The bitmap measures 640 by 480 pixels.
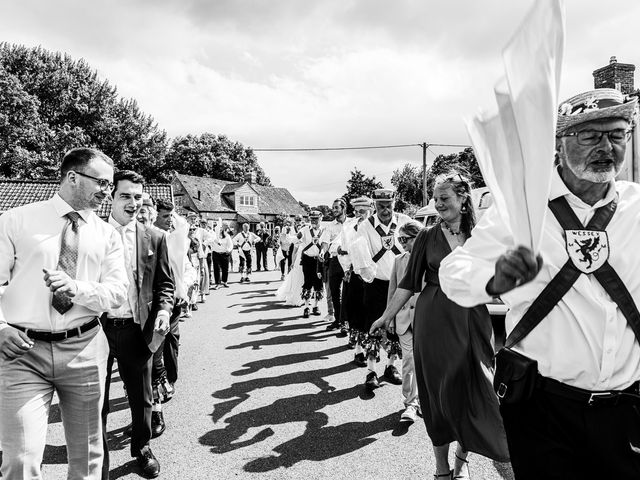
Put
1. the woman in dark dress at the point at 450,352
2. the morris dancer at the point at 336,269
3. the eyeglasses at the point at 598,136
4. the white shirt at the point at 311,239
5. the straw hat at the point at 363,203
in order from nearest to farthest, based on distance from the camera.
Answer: the eyeglasses at the point at 598,136 < the woman in dark dress at the point at 450,352 < the straw hat at the point at 363,203 < the morris dancer at the point at 336,269 < the white shirt at the point at 311,239

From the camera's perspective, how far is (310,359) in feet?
21.4

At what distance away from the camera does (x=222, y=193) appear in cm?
5403

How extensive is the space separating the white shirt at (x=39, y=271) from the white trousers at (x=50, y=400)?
0.51 feet

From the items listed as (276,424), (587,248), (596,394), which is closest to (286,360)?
(276,424)

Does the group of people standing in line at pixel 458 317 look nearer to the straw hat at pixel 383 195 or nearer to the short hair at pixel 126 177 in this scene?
the short hair at pixel 126 177

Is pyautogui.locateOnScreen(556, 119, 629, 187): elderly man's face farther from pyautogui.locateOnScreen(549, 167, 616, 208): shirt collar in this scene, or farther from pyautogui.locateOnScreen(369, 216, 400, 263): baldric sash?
pyautogui.locateOnScreen(369, 216, 400, 263): baldric sash

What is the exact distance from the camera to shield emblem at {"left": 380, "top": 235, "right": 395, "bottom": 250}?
5.35m

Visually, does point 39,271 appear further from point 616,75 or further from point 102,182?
point 616,75

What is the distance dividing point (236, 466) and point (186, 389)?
2.06 m

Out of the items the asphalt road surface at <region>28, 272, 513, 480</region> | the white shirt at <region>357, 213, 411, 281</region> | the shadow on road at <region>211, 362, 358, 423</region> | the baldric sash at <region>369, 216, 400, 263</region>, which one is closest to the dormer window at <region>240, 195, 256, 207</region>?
the asphalt road surface at <region>28, 272, 513, 480</region>

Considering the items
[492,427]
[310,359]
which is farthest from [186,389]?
[492,427]

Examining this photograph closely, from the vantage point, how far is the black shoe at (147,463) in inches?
132

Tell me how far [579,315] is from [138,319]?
306cm

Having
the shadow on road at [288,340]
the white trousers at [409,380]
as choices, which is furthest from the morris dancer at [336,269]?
the white trousers at [409,380]
